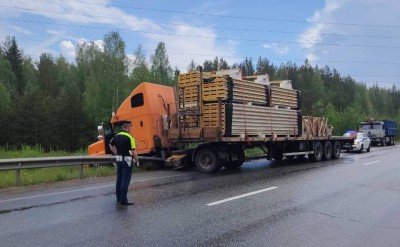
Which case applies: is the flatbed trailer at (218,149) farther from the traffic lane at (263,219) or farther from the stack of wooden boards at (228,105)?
the traffic lane at (263,219)

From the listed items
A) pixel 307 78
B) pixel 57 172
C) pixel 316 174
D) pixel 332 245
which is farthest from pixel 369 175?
pixel 307 78

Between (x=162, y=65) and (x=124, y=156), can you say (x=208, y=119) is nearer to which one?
(x=124, y=156)

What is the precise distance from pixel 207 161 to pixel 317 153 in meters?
7.47

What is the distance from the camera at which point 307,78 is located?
288 feet

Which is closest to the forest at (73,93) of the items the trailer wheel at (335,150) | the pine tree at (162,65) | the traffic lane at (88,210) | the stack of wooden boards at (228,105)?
the pine tree at (162,65)

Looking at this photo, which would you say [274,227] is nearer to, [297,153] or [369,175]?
[369,175]

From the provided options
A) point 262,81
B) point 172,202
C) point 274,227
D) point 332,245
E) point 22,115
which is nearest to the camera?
point 332,245

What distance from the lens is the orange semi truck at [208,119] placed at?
14391mm

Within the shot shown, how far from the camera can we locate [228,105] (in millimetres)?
14219

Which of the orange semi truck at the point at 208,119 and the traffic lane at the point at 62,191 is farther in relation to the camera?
the orange semi truck at the point at 208,119

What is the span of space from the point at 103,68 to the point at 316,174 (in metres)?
50.5

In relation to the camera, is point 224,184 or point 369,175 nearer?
point 224,184

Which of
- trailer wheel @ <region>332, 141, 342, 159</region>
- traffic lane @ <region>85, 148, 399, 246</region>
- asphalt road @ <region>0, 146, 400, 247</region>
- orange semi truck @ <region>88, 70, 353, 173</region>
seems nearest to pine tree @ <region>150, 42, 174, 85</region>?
trailer wheel @ <region>332, 141, 342, 159</region>

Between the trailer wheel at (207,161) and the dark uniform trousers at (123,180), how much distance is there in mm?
6237
